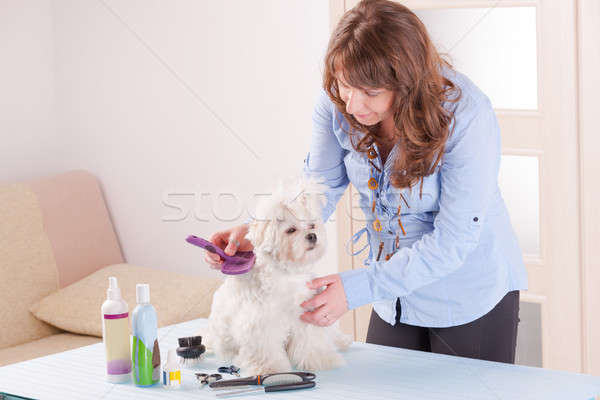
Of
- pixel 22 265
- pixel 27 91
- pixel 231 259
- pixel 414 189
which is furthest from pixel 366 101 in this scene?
pixel 27 91

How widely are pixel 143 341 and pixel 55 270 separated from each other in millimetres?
1761

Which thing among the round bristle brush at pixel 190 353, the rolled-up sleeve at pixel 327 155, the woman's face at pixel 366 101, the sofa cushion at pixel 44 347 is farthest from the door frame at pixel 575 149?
the sofa cushion at pixel 44 347

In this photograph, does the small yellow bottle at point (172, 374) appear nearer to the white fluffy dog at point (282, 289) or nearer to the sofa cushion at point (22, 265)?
the white fluffy dog at point (282, 289)

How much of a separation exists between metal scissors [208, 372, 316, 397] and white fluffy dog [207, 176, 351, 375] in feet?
0.15

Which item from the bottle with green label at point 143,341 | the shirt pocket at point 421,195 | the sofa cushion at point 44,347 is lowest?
the sofa cushion at point 44,347

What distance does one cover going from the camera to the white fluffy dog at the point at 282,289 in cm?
150

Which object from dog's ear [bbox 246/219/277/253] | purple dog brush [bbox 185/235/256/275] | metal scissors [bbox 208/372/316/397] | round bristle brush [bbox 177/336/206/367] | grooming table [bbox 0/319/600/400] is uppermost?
dog's ear [bbox 246/219/277/253]

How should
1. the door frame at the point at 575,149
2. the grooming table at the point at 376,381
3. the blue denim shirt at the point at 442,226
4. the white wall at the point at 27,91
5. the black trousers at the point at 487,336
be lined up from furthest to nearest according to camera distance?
1. the white wall at the point at 27,91
2. the door frame at the point at 575,149
3. the black trousers at the point at 487,336
4. the blue denim shirt at the point at 442,226
5. the grooming table at the point at 376,381

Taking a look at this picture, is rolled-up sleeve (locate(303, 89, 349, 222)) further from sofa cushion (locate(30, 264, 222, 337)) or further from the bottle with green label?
sofa cushion (locate(30, 264, 222, 337))

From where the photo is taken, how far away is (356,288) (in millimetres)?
1538

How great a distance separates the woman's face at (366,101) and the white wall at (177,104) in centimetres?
132

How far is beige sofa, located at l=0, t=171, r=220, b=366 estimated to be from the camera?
284cm

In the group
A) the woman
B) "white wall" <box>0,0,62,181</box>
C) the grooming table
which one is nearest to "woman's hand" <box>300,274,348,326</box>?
the woman

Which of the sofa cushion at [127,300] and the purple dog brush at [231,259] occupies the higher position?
the purple dog brush at [231,259]
